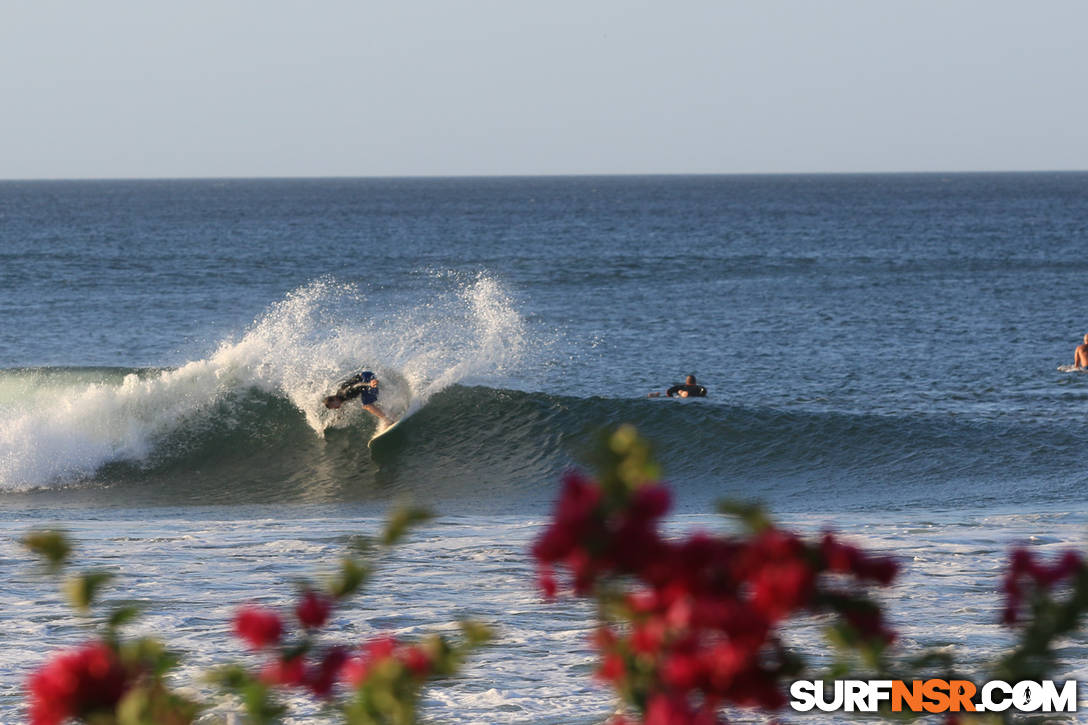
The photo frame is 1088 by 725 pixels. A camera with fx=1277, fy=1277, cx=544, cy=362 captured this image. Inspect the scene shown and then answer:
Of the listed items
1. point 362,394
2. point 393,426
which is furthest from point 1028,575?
point 393,426

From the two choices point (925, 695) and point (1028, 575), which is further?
point (925, 695)

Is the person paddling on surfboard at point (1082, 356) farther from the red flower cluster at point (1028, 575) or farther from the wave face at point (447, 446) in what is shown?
the red flower cluster at point (1028, 575)

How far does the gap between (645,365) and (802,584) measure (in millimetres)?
28260

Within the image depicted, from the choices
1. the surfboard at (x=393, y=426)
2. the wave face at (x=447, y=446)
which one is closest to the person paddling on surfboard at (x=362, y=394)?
the surfboard at (x=393, y=426)

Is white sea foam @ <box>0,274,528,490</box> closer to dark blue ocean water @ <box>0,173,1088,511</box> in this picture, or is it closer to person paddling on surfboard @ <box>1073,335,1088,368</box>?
dark blue ocean water @ <box>0,173,1088,511</box>

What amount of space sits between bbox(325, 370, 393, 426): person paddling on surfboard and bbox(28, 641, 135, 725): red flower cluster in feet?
52.2

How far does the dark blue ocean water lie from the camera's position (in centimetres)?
1667

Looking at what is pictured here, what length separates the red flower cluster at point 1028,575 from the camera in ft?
6.44

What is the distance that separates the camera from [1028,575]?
2068 millimetres

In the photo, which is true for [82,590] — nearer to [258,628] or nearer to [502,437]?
[258,628]

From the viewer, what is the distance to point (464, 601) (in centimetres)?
856

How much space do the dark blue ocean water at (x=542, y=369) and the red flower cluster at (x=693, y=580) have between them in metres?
12.5

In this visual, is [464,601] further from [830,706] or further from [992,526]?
[992,526]

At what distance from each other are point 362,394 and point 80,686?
1641cm
